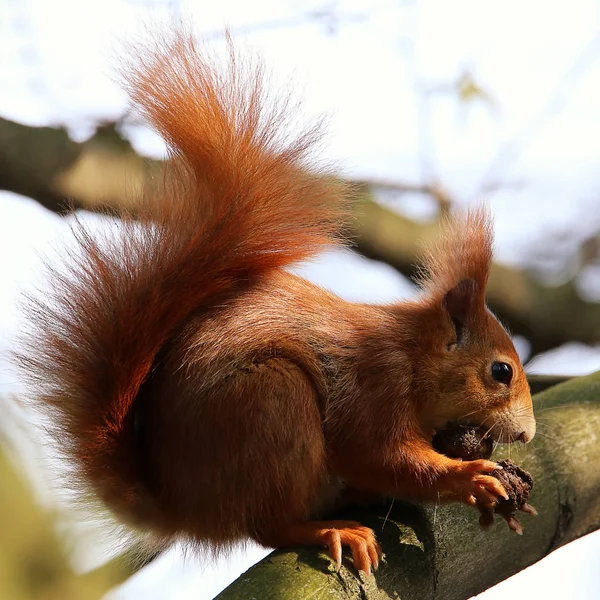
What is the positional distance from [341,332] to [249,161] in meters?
0.50

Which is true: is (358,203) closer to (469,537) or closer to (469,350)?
(469,350)

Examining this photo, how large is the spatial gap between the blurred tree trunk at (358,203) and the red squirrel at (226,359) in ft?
0.86

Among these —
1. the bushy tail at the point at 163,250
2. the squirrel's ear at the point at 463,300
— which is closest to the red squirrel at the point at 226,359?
the bushy tail at the point at 163,250

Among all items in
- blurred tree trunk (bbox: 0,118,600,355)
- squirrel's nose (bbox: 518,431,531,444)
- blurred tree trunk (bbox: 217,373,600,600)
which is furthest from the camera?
blurred tree trunk (bbox: 0,118,600,355)

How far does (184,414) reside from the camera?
1.93 m

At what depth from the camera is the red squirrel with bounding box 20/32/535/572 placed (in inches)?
75.8

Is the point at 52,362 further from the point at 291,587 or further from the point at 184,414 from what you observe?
the point at 291,587

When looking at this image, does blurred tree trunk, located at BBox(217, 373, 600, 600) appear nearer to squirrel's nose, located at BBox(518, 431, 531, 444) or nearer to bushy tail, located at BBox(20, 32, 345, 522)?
squirrel's nose, located at BBox(518, 431, 531, 444)

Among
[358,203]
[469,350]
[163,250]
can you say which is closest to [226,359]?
[163,250]

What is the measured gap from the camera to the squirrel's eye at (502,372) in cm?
232

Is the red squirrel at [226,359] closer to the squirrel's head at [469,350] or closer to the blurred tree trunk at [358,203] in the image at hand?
the squirrel's head at [469,350]

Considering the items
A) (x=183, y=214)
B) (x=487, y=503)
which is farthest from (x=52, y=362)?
(x=487, y=503)

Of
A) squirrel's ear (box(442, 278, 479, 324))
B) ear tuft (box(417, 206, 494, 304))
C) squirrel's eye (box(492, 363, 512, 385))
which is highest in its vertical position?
ear tuft (box(417, 206, 494, 304))

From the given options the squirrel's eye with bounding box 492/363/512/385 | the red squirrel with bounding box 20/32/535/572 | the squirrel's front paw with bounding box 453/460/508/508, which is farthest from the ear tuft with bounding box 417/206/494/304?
the squirrel's front paw with bounding box 453/460/508/508
